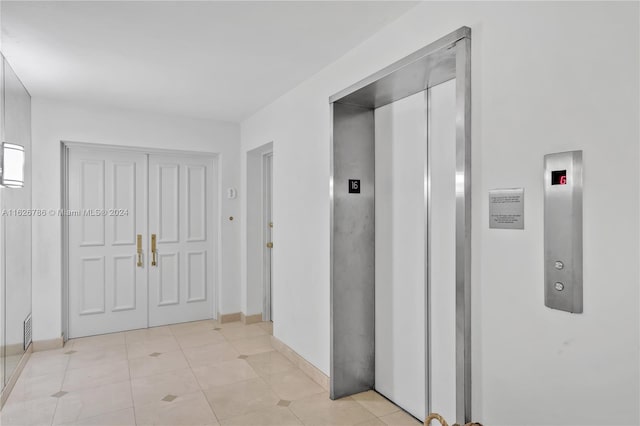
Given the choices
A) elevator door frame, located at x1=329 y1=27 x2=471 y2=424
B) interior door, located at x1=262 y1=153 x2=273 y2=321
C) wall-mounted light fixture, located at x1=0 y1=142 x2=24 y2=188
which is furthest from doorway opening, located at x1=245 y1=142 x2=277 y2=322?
wall-mounted light fixture, located at x1=0 y1=142 x2=24 y2=188

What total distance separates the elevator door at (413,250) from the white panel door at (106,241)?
3.12m

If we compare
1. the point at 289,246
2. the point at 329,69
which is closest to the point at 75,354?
the point at 289,246

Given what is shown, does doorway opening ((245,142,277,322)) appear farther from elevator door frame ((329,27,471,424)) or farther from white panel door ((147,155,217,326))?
elevator door frame ((329,27,471,424))

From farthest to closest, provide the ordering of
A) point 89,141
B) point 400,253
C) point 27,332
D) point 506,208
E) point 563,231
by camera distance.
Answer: point 89,141 → point 27,332 → point 400,253 → point 506,208 → point 563,231

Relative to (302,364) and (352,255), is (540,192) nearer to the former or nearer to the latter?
(352,255)

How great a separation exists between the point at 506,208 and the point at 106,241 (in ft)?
14.4

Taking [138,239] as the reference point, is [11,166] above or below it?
above

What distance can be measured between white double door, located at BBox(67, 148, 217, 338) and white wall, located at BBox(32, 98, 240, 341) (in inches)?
8.8

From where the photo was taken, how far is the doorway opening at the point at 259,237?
505 centimetres

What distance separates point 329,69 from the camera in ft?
10.5

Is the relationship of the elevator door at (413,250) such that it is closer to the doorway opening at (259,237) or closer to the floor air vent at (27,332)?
the doorway opening at (259,237)

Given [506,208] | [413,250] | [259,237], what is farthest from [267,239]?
[506,208]

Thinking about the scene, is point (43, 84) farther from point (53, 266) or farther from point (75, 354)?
point (75, 354)

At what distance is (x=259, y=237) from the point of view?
5.10 metres
